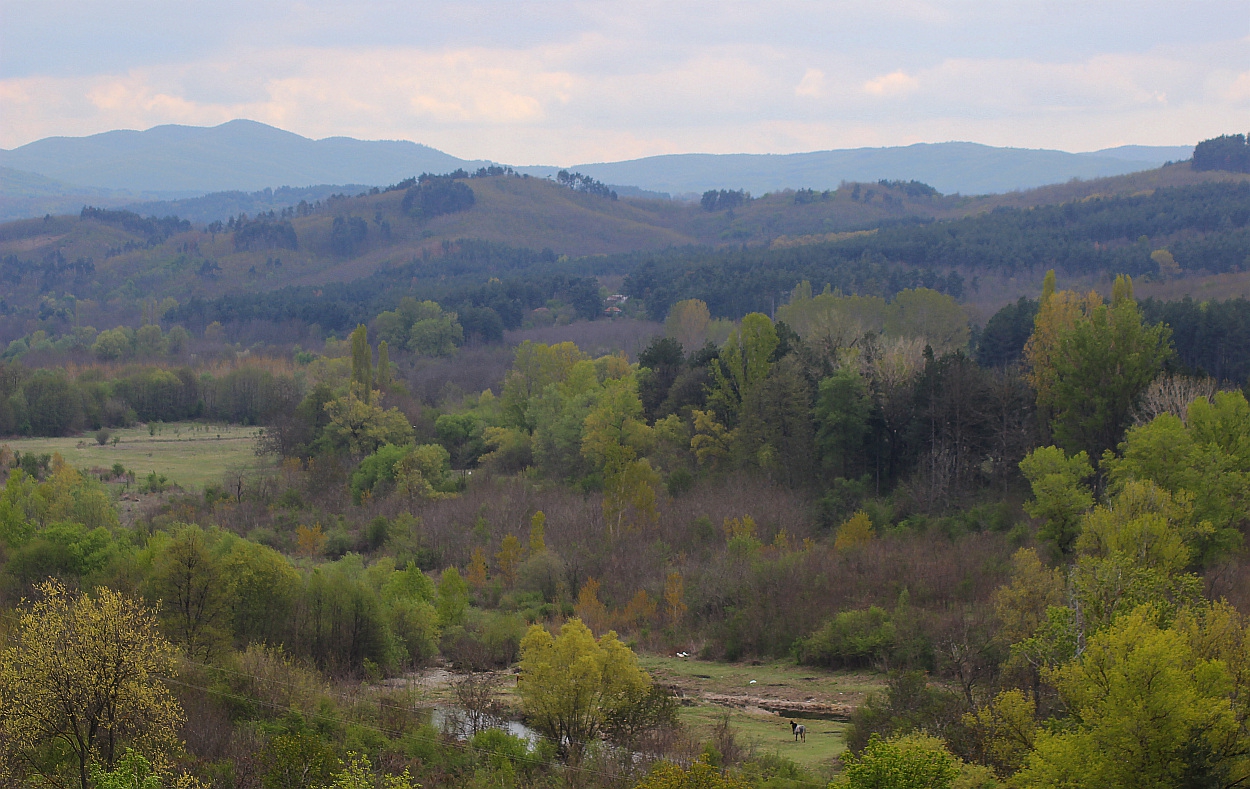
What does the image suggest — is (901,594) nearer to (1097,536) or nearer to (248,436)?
(1097,536)

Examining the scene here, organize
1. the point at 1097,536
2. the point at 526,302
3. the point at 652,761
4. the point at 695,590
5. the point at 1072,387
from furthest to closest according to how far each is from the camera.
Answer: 1. the point at 526,302
2. the point at 1072,387
3. the point at 695,590
4. the point at 1097,536
5. the point at 652,761

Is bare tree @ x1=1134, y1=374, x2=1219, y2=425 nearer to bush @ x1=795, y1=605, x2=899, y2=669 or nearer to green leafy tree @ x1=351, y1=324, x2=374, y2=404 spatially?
bush @ x1=795, y1=605, x2=899, y2=669

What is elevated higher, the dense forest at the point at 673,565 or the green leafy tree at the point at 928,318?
the green leafy tree at the point at 928,318

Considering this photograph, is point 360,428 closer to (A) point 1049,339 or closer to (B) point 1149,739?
(A) point 1049,339

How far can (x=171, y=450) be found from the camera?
297ft

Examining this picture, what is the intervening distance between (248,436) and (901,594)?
2780 inches

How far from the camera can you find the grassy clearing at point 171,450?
80.6 metres

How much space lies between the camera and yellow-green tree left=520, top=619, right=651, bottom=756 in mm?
29391

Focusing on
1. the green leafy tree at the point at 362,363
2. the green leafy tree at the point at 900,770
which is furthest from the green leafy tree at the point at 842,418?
the green leafy tree at the point at 900,770

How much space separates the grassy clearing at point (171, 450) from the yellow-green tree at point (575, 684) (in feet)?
170

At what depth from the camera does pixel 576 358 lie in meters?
85.0

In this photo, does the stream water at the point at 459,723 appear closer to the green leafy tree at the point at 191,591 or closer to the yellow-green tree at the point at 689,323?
the green leafy tree at the point at 191,591

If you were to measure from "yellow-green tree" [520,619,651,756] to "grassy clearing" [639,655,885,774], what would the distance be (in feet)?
12.5

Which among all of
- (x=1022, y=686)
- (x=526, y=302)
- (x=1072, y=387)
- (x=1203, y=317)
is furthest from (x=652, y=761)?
(x=526, y=302)
